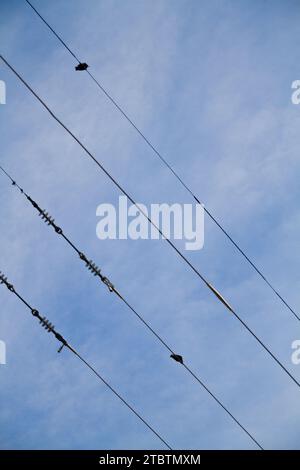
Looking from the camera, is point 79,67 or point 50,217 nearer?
point 50,217

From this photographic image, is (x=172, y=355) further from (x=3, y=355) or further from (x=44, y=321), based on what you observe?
(x=3, y=355)

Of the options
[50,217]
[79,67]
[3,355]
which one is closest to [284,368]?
[50,217]
